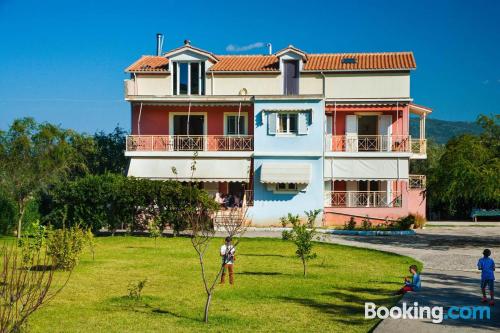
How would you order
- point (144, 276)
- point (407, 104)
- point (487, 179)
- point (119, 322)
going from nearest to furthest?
1. point (119, 322)
2. point (144, 276)
3. point (487, 179)
4. point (407, 104)

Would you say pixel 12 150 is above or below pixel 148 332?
above

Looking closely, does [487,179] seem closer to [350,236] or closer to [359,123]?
[350,236]

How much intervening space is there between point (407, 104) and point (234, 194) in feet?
36.0

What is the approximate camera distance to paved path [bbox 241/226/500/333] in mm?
11883

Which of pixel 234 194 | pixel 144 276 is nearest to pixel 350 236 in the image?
pixel 234 194

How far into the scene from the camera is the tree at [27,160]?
2909 cm

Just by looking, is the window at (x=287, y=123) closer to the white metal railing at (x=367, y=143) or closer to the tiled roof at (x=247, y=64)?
the white metal railing at (x=367, y=143)

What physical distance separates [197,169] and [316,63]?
971cm

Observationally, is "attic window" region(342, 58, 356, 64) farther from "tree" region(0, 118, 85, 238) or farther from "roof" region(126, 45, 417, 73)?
"tree" region(0, 118, 85, 238)

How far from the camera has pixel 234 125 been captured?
128ft

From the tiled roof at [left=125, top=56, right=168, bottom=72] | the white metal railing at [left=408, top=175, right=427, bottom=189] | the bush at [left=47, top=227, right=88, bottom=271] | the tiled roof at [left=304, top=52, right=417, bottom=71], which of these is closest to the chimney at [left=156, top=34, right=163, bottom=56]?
the tiled roof at [left=125, top=56, right=168, bottom=72]

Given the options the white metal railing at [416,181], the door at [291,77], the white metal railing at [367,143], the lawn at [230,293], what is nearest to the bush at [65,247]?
the lawn at [230,293]

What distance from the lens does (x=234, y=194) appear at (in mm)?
38250

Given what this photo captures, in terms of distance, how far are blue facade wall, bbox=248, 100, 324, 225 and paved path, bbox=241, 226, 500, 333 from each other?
2.79m
